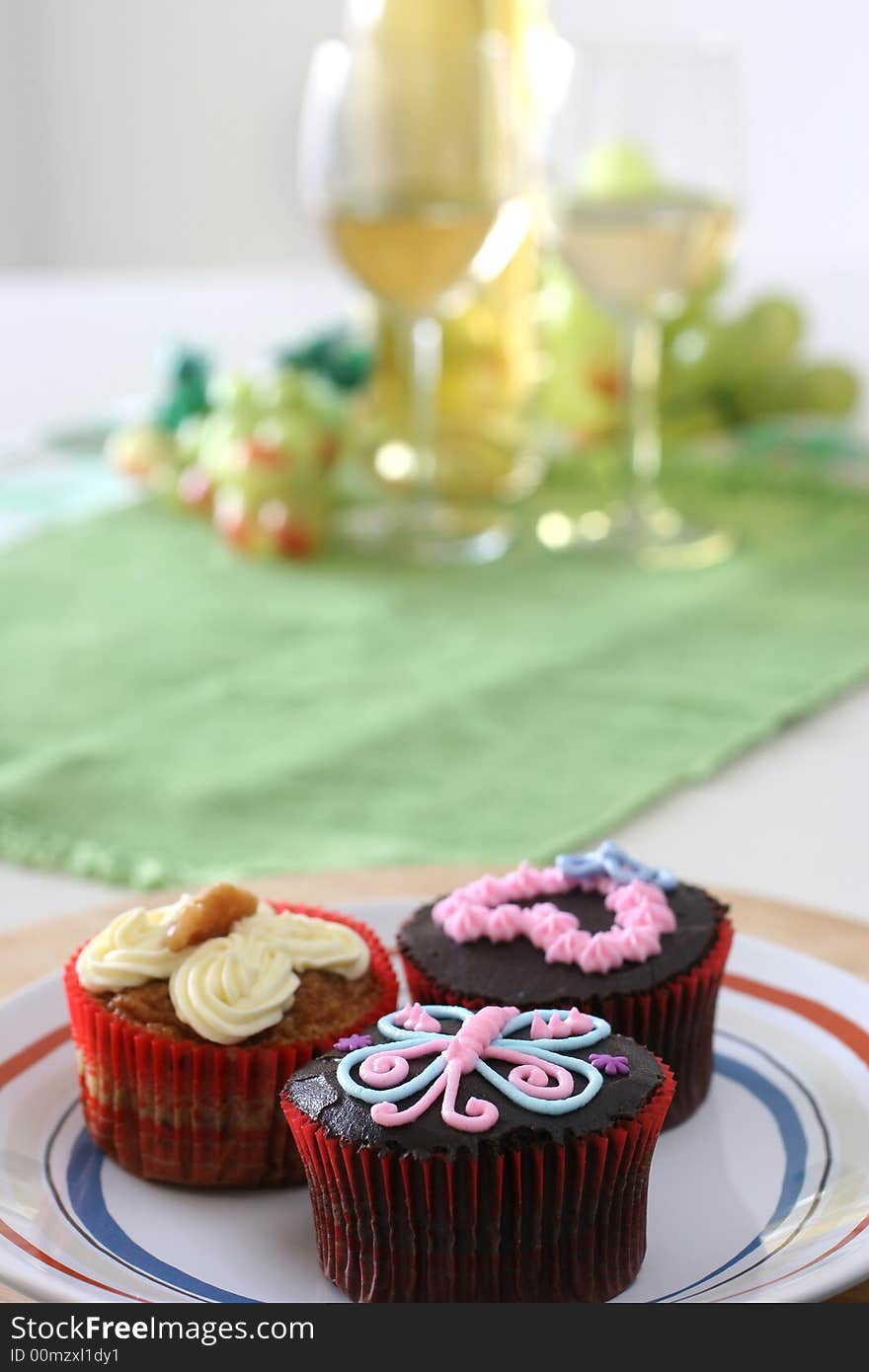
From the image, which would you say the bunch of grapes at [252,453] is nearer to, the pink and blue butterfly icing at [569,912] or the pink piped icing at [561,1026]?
the pink and blue butterfly icing at [569,912]

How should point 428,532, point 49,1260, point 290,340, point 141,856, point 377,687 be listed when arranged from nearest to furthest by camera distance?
point 49,1260, point 141,856, point 377,687, point 428,532, point 290,340

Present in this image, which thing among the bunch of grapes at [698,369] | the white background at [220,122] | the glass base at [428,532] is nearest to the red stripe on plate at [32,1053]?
the glass base at [428,532]

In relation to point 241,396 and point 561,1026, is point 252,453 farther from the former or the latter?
point 561,1026

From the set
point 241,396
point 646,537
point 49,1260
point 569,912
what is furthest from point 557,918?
point 241,396

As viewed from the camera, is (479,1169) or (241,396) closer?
(479,1169)

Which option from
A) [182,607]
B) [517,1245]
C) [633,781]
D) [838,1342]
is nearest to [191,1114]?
[517,1245]

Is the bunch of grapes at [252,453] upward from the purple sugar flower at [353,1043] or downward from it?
downward
